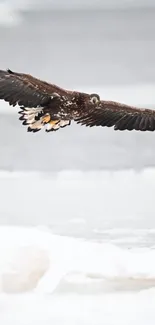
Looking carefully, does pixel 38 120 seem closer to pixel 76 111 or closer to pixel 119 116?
pixel 76 111

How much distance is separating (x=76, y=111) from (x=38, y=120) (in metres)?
0.14

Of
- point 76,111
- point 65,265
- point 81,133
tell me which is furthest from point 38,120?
point 65,265

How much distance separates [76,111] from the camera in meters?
2.36

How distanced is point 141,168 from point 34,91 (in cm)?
59

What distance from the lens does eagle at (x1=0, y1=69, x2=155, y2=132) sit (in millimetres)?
2266

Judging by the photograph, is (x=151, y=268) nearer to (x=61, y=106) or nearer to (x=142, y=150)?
(x=142, y=150)

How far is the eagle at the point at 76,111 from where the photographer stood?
2266 mm

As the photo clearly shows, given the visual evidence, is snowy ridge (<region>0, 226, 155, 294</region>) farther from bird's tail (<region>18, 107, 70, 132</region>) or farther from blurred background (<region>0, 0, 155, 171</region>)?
bird's tail (<region>18, 107, 70, 132</region>)

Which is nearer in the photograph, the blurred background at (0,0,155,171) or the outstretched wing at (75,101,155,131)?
the outstretched wing at (75,101,155,131)

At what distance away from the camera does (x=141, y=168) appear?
2572 millimetres

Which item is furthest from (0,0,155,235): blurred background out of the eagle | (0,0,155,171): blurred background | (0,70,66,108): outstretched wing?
(0,70,66,108): outstretched wing

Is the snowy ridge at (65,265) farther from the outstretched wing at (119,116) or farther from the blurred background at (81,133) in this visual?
the outstretched wing at (119,116)

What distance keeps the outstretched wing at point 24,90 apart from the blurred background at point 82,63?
0.31m

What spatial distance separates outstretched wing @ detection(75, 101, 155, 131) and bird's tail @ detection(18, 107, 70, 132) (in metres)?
0.09
